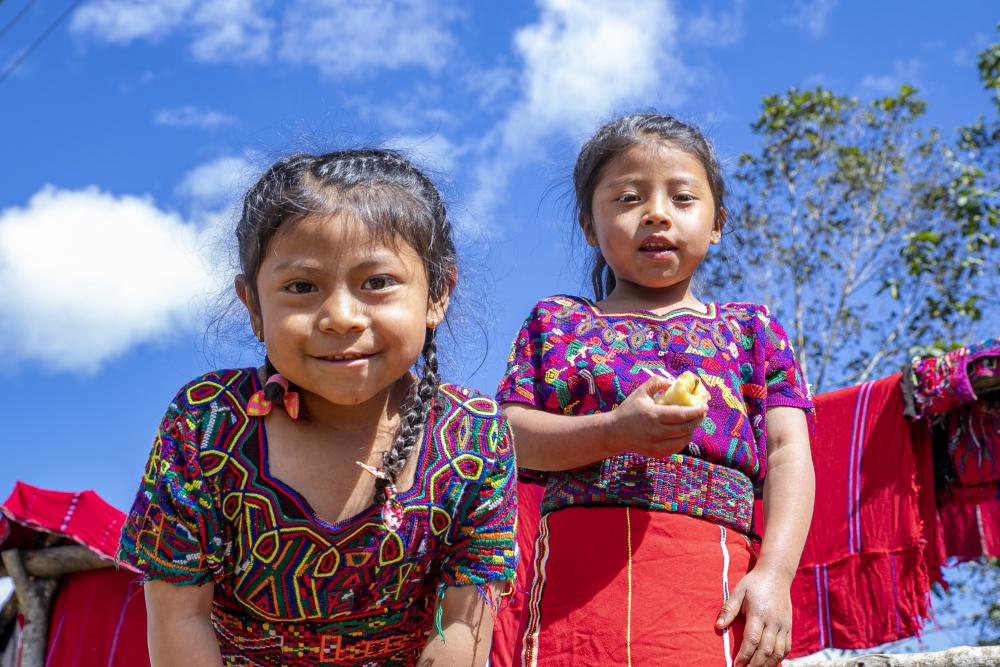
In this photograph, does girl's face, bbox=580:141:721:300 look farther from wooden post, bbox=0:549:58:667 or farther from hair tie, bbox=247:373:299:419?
wooden post, bbox=0:549:58:667

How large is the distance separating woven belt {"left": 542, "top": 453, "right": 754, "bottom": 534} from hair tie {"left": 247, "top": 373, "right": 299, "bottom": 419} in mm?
660

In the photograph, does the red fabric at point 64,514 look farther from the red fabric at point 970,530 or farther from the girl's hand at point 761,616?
the red fabric at point 970,530

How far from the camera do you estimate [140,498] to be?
6.10 ft

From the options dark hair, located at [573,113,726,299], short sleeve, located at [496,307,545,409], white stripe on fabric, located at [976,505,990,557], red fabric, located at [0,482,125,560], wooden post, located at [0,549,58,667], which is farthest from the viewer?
wooden post, located at [0,549,58,667]

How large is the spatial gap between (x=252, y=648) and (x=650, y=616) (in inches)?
30.8

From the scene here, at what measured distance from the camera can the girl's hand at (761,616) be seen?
2.03 metres

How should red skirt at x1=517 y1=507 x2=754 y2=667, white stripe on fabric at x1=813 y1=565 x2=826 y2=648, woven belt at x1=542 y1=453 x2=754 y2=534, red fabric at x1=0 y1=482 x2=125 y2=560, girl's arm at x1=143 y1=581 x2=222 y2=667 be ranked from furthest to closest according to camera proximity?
red fabric at x1=0 y1=482 x2=125 y2=560
white stripe on fabric at x1=813 y1=565 x2=826 y2=648
woven belt at x1=542 y1=453 x2=754 y2=534
red skirt at x1=517 y1=507 x2=754 y2=667
girl's arm at x1=143 y1=581 x2=222 y2=667

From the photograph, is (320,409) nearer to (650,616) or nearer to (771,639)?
(650,616)

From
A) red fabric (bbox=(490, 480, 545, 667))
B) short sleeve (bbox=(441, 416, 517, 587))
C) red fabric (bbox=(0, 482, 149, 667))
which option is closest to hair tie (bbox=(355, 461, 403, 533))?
short sleeve (bbox=(441, 416, 517, 587))

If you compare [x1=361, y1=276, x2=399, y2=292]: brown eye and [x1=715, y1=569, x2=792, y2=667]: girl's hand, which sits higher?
[x1=361, y1=276, x2=399, y2=292]: brown eye

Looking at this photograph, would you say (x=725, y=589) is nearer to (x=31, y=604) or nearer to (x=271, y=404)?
(x=271, y=404)

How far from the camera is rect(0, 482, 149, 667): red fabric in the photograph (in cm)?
430

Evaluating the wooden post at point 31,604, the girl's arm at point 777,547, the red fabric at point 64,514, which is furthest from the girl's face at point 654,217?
the wooden post at point 31,604

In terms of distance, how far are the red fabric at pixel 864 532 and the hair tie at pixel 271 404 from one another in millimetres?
2116
